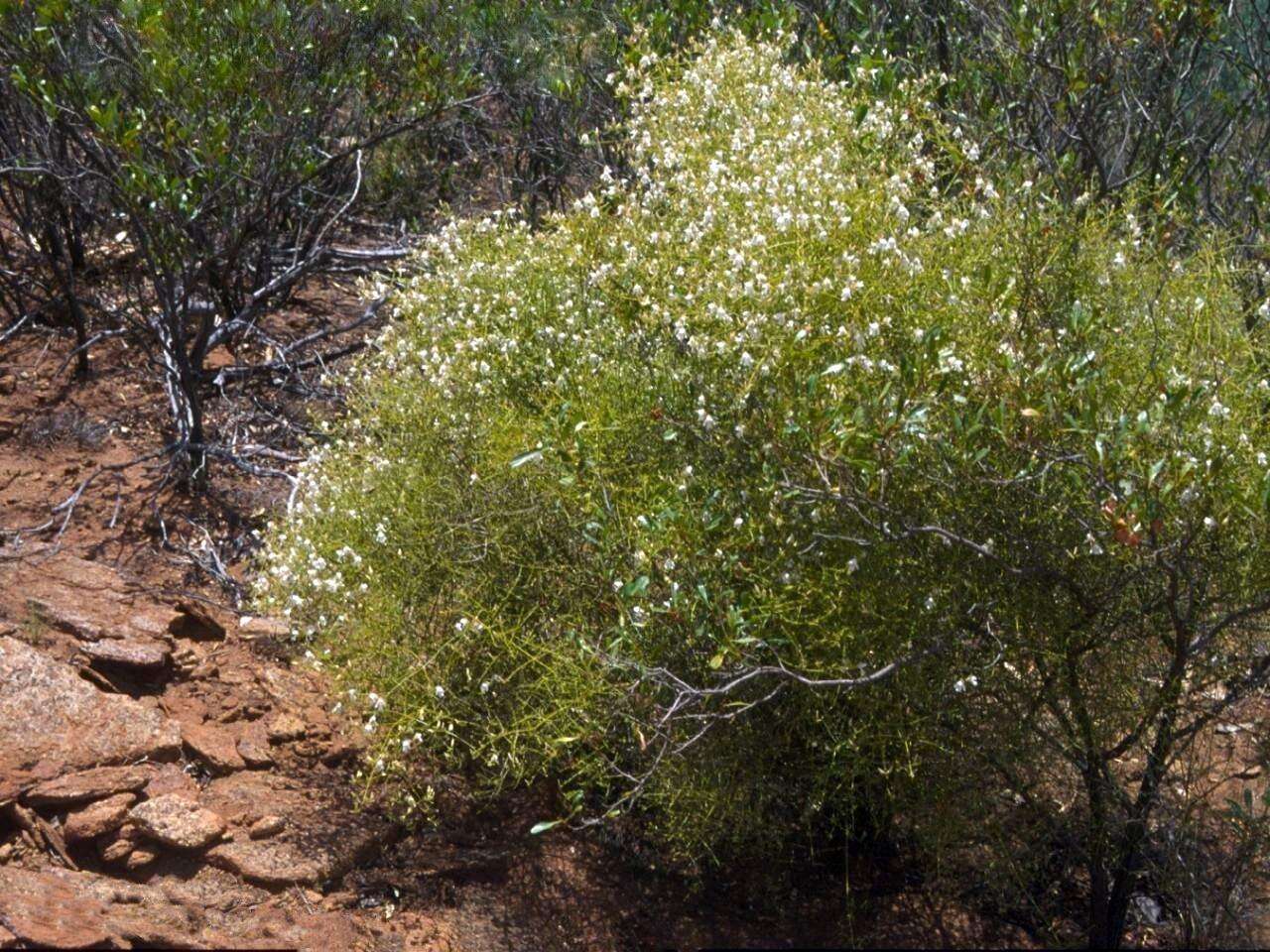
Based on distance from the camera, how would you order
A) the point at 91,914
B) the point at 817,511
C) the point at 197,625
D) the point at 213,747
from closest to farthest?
the point at 817,511 < the point at 91,914 < the point at 213,747 < the point at 197,625

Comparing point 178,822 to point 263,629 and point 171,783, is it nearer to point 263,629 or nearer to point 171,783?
point 171,783

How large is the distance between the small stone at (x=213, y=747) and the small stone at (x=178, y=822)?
0.30 m

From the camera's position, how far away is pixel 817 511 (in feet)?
12.3

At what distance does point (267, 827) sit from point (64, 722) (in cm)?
74

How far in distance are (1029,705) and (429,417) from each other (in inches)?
81.9

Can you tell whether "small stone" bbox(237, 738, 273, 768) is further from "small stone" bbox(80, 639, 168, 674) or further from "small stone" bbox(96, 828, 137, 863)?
"small stone" bbox(96, 828, 137, 863)

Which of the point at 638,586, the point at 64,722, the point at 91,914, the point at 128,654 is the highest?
the point at 638,586

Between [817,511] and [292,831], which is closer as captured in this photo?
[817,511]

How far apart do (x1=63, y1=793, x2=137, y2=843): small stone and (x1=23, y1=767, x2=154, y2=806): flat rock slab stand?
0.04 m

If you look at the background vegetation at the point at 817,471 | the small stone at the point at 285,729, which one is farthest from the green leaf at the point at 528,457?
the small stone at the point at 285,729

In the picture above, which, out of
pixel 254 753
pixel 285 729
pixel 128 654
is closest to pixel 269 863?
pixel 254 753

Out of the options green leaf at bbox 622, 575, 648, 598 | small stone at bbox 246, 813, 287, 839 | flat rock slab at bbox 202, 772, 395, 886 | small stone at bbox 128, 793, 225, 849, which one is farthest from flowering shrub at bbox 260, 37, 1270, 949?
small stone at bbox 128, 793, 225, 849

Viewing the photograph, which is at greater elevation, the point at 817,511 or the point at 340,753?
the point at 817,511

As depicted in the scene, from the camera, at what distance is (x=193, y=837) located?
4.54 meters
